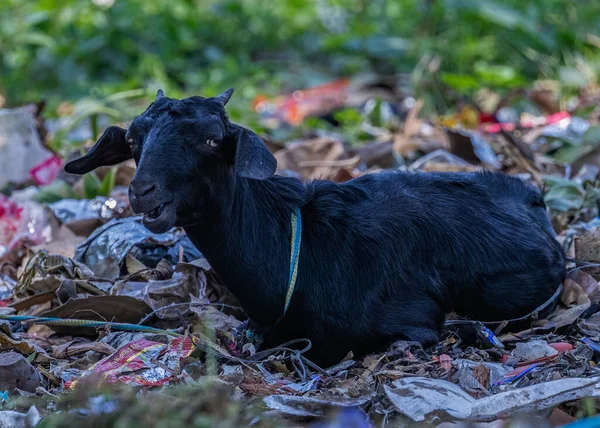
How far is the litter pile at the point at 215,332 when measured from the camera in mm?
2807

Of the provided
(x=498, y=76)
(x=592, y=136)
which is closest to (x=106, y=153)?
(x=592, y=136)

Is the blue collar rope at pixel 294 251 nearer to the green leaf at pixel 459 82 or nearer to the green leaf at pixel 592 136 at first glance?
the green leaf at pixel 592 136

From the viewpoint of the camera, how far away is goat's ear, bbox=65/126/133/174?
11.8 ft

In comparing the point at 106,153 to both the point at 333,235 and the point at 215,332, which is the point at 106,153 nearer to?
the point at 215,332

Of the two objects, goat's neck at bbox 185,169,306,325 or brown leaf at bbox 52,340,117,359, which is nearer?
goat's neck at bbox 185,169,306,325

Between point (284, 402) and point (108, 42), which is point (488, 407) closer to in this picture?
point (284, 402)

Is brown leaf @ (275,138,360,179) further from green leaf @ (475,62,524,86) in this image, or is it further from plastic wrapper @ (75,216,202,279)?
green leaf @ (475,62,524,86)

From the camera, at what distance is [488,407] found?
9.16ft

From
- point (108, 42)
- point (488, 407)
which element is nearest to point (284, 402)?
point (488, 407)

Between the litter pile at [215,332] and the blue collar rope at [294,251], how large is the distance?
207mm

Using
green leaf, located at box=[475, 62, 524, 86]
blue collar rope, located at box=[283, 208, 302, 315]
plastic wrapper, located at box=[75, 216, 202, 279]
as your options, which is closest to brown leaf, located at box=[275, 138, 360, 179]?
plastic wrapper, located at box=[75, 216, 202, 279]

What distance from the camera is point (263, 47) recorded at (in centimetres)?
1094

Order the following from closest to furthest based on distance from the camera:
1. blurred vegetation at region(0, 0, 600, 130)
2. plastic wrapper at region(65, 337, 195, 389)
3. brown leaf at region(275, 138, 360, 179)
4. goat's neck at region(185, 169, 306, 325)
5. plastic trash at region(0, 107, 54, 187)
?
1. plastic wrapper at region(65, 337, 195, 389)
2. goat's neck at region(185, 169, 306, 325)
3. brown leaf at region(275, 138, 360, 179)
4. plastic trash at region(0, 107, 54, 187)
5. blurred vegetation at region(0, 0, 600, 130)

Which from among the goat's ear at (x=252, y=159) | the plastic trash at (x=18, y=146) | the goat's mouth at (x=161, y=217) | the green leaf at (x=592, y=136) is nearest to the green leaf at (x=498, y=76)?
the green leaf at (x=592, y=136)
